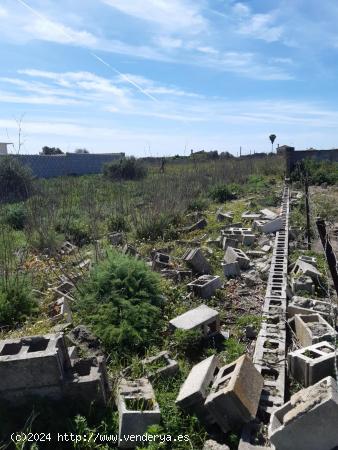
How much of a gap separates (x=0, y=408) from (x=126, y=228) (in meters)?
7.63

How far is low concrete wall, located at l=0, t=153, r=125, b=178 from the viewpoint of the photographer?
25.3 metres

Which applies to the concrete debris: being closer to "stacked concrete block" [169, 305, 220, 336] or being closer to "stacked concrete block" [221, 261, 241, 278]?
"stacked concrete block" [169, 305, 220, 336]

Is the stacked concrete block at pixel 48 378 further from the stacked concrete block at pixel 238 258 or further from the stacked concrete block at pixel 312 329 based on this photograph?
the stacked concrete block at pixel 238 258

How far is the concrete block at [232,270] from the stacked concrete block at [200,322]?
84.7 inches

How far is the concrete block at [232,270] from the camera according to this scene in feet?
22.8

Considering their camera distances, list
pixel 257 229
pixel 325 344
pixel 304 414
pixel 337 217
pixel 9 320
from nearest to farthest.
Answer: pixel 304 414
pixel 325 344
pixel 9 320
pixel 257 229
pixel 337 217

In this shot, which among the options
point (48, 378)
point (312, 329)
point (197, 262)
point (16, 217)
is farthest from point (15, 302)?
point (16, 217)

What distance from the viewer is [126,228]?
10.8 meters

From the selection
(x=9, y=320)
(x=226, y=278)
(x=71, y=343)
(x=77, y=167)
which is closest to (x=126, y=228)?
(x=226, y=278)

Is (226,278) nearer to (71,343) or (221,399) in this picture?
(71,343)

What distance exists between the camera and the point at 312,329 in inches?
170

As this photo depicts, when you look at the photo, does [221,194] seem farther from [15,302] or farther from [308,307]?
[15,302]

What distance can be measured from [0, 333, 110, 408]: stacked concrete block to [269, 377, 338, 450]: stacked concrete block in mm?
1473

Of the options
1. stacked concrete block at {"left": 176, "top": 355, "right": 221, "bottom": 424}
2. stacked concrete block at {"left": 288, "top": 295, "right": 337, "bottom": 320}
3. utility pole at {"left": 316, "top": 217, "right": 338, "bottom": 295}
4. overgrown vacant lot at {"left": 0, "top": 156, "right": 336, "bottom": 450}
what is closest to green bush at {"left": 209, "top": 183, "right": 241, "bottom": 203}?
overgrown vacant lot at {"left": 0, "top": 156, "right": 336, "bottom": 450}
